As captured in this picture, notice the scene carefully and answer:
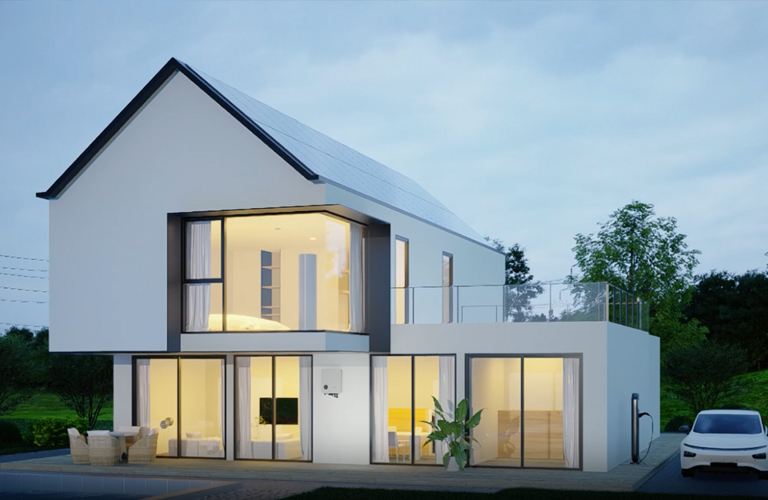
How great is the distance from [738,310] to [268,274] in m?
44.3

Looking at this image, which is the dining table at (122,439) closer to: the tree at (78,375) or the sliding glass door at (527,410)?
the sliding glass door at (527,410)

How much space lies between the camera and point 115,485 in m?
16.4

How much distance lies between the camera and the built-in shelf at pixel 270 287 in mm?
18141

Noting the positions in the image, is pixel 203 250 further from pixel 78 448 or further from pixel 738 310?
pixel 738 310

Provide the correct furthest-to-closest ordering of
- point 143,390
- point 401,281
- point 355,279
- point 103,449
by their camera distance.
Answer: point 401,281 < point 143,390 < point 355,279 < point 103,449

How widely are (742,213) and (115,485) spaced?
4590 cm

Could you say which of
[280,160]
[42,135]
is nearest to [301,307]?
[280,160]

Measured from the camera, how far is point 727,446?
16281 mm

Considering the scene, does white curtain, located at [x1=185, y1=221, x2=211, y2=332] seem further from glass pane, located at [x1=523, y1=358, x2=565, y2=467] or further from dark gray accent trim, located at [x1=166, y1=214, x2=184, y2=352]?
glass pane, located at [x1=523, y1=358, x2=565, y2=467]

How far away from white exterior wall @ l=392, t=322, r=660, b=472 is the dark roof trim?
4.36 m

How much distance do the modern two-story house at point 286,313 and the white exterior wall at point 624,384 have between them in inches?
5.0

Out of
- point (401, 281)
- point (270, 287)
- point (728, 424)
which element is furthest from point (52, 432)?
point (728, 424)

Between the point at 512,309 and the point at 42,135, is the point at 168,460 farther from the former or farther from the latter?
the point at 42,135

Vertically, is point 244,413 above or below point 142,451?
above
